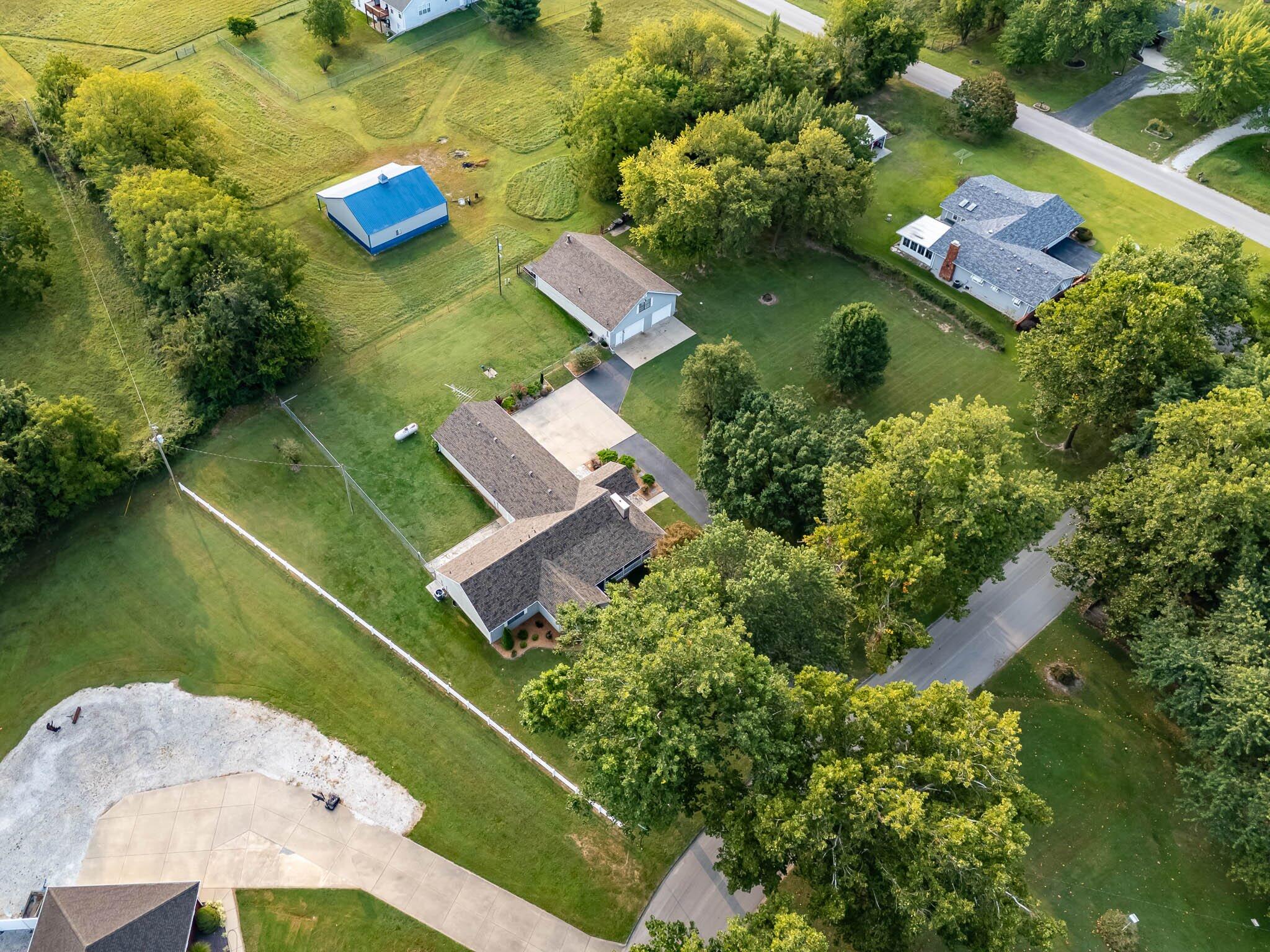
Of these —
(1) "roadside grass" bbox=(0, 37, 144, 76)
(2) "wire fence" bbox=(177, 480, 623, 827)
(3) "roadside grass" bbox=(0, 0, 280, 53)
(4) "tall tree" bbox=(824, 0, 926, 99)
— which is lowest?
(2) "wire fence" bbox=(177, 480, 623, 827)

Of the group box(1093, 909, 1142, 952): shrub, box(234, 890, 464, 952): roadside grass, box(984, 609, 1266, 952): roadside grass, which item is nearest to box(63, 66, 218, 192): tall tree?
box(234, 890, 464, 952): roadside grass

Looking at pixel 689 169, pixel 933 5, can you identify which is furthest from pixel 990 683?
pixel 933 5

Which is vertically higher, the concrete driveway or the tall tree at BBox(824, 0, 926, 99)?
the tall tree at BBox(824, 0, 926, 99)

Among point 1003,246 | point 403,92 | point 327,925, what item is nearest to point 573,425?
point 327,925

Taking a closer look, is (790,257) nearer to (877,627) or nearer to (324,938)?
(877,627)

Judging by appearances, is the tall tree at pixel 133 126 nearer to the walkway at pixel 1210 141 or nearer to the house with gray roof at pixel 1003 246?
the house with gray roof at pixel 1003 246

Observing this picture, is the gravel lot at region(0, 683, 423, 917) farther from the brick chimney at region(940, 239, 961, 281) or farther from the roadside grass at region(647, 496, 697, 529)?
the brick chimney at region(940, 239, 961, 281)

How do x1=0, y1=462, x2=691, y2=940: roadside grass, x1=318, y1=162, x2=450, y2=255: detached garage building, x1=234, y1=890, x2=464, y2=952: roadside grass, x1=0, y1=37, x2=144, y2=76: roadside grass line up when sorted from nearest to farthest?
x1=234, y1=890, x2=464, y2=952: roadside grass → x1=0, y1=462, x2=691, y2=940: roadside grass → x1=318, y1=162, x2=450, y2=255: detached garage building → x1=0, y1=37, x2=144, y2=76: roadside grass

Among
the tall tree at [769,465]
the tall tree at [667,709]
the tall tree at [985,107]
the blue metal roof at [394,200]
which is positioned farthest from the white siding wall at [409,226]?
the tall tree at [985,107]
